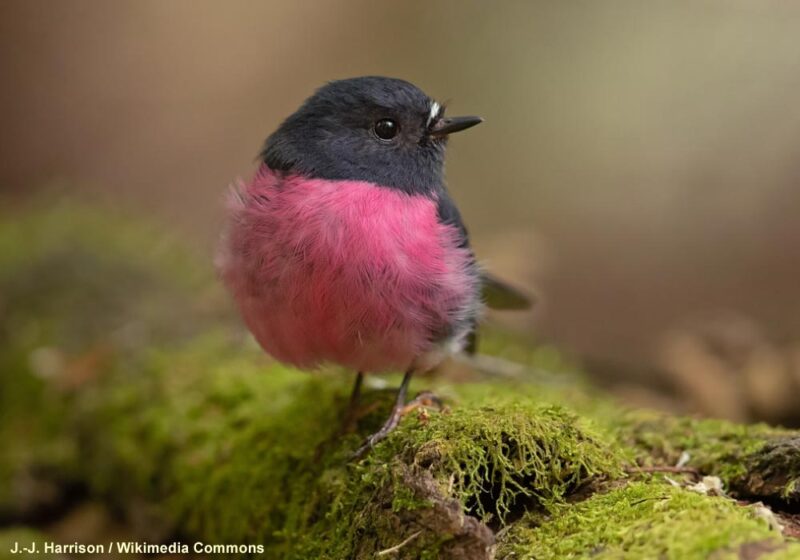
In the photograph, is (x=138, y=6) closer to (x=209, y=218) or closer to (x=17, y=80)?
(x=17, y=80)

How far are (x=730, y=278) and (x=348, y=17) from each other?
5.79 metres

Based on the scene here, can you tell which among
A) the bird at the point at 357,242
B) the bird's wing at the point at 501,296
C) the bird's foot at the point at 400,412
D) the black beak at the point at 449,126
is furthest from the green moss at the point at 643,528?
the black beak at the point at 449,126

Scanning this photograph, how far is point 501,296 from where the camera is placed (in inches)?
148

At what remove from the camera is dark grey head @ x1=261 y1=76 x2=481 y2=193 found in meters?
3.09

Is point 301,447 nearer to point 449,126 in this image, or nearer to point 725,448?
point 449,126

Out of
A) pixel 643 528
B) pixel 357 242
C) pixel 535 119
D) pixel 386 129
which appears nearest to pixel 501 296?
pixel 386 129

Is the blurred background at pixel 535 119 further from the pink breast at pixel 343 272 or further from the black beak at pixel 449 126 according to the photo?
the pink breast at pixel 343 272

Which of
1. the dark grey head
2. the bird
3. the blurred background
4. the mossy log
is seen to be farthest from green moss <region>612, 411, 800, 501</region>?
the blurred background

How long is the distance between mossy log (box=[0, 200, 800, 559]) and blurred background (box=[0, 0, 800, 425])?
2.17 meters

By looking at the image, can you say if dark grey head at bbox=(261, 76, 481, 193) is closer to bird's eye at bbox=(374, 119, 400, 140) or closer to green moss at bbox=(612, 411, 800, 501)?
bird's eye at bbox=(374, 119, 400, 140)

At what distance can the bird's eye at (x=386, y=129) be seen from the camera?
3191 millimetres

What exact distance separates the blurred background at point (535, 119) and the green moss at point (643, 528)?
4.76 metres

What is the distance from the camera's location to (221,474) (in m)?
3.55

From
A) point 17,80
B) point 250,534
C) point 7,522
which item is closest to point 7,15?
point 17,80
